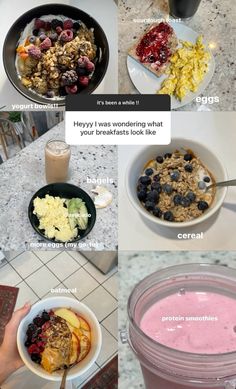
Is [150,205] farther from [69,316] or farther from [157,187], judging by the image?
[69,316]

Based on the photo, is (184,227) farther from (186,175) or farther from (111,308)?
(111,308)

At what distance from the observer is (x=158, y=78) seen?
1171 mm

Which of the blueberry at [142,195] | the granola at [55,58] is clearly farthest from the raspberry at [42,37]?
the blueberry at [142,195]

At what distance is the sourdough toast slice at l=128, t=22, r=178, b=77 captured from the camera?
46.2 inches

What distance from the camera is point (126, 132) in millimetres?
1145

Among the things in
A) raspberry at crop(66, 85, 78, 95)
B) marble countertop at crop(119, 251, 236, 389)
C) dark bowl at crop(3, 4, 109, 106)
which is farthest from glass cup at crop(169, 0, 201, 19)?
marble countertop at crop(119, 251, 236, 389)

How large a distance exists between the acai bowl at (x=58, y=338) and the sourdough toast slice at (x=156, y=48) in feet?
1.55

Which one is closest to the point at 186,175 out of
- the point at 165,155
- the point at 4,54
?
the point at 165,155

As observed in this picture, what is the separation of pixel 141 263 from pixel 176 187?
16 centimetres

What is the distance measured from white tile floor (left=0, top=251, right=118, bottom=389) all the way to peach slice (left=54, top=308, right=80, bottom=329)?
0.10 ft

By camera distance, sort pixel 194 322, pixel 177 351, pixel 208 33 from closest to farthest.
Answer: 1. pixel 177 351
2. pixel 194 322
3. pixel 208 33

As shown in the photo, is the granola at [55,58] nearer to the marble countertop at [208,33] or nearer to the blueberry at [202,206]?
the marble countertop at [208,33]

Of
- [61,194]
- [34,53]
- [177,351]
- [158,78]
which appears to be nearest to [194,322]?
[177,351]

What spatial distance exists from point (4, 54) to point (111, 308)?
53 cm
